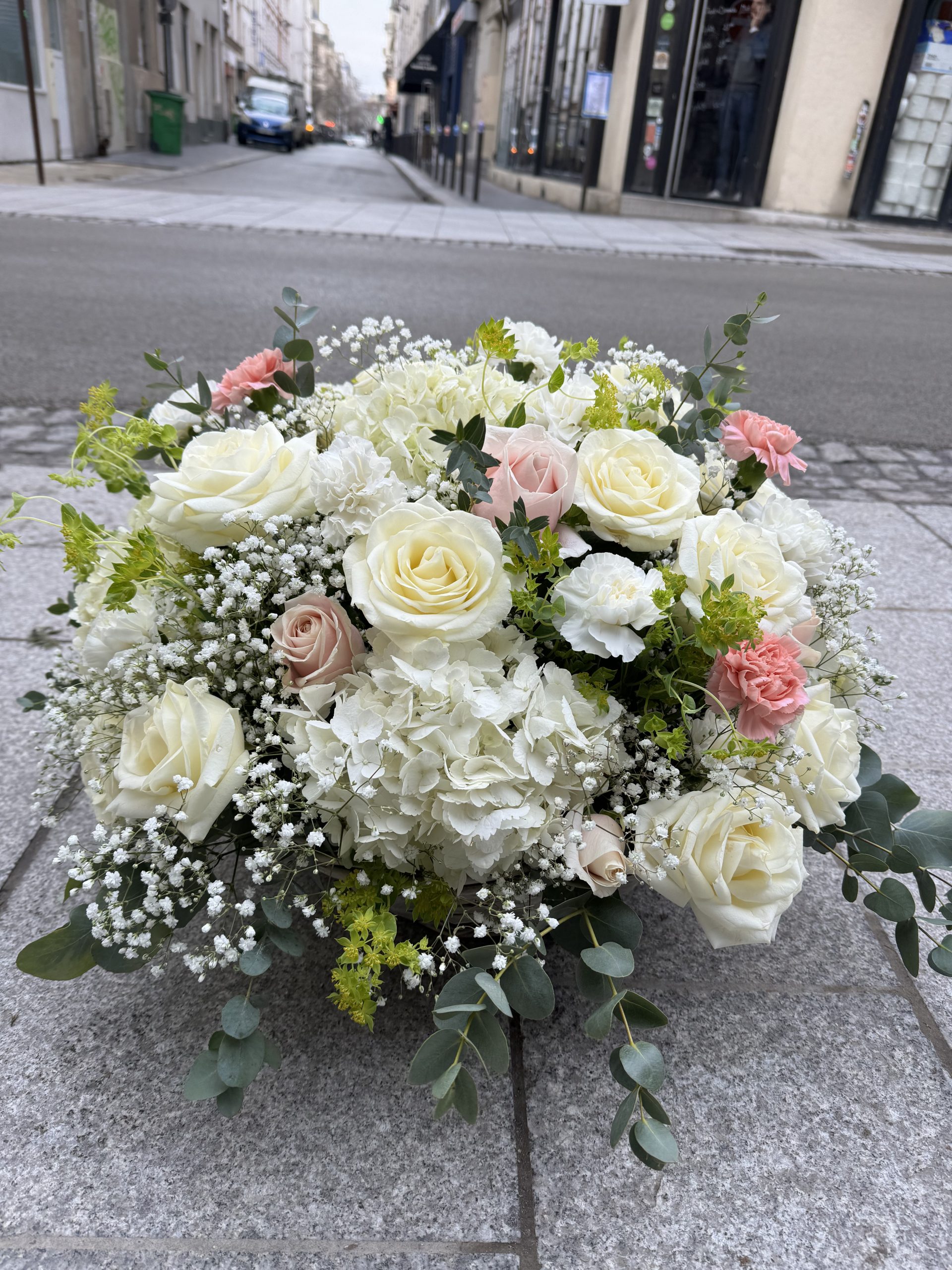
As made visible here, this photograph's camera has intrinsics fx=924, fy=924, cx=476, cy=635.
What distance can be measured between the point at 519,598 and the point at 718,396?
0.71m

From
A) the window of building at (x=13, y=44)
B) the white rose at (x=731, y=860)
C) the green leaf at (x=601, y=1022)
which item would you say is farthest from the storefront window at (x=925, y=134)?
the green leaf at (x=601, y=1022)

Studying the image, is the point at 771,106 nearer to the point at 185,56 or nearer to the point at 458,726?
the point at 458,726

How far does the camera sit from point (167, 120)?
24750mm

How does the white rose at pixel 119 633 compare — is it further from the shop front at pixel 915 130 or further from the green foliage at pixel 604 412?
the shop front at pixel 915 130

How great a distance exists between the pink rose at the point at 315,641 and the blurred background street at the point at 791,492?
0.58m

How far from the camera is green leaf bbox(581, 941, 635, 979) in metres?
1.35

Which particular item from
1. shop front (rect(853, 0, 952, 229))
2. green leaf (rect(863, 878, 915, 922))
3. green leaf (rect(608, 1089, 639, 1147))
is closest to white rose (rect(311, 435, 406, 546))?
green leaf (rect(608, 1089, 639, 1147))

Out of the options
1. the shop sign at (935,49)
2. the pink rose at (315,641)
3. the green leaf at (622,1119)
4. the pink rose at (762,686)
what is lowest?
the green leaf at (622,1119)

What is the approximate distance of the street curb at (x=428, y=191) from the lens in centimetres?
1870

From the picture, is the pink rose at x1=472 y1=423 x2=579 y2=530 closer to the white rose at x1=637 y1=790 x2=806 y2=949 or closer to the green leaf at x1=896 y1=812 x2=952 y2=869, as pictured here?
the white rose at x1=637 y1=790 x2=806 y2=949

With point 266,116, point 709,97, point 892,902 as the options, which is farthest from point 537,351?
point 266,116

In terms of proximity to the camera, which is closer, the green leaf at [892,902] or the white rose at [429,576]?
the white rose at [429,576]

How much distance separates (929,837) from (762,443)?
826mm

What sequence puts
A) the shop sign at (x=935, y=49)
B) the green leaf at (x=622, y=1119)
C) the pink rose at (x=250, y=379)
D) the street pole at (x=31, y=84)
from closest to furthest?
1. the green leaf at (x=622, y=1119)
2. the pink rose at (x=250, y=379)
3. the street pole at (x=31, y=84)
4. the shop sign at (x=935, y=49)
